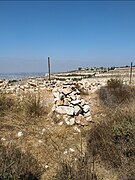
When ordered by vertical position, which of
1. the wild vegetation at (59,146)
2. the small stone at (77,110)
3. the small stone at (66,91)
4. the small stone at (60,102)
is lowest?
the wild vegetation at (59,146)

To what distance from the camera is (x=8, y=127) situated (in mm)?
6680

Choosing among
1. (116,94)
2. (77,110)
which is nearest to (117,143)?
(77,110)

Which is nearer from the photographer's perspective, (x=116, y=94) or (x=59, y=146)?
(x=59, y=146)

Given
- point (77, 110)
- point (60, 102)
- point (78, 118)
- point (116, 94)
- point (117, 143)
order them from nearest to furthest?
point (117, 143), point (78, 118), point (77, 110), point (60, 102), point (116, 94)

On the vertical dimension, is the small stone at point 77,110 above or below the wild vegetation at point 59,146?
above

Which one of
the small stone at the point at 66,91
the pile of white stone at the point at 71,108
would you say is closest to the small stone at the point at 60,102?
the pile of white stone at the point at 71,108

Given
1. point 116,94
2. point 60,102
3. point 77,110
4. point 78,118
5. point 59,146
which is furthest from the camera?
point 116,94

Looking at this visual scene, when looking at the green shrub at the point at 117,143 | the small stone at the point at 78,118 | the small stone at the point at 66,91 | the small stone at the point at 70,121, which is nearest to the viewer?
the green shrub at the point at 117,143

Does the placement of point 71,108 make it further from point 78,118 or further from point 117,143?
point 117,143

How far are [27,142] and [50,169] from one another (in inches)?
44.2

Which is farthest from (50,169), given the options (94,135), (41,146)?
(94,135)

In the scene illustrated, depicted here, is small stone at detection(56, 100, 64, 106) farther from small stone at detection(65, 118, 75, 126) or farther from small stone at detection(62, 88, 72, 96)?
small stone at detection(65, 118, 75, 126)

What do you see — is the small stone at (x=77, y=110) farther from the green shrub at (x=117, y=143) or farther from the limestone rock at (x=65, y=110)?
the green shrub at (x=117, y=143)

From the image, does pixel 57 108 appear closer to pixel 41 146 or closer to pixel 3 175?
pixel 41 146
